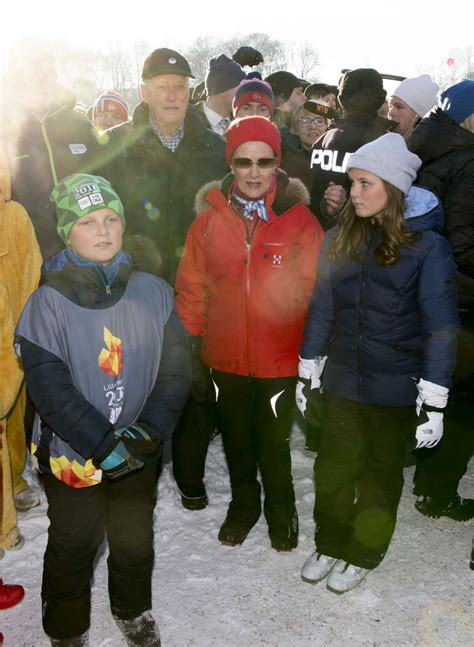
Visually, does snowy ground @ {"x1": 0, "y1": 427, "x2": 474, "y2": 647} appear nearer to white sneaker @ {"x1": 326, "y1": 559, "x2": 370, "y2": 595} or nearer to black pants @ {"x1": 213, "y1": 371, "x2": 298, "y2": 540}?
white sneaker @ {"x1": 326, "y1": 559, "x2": 370, "y2": 595}

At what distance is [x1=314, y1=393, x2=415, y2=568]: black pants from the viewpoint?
3117 millimetres

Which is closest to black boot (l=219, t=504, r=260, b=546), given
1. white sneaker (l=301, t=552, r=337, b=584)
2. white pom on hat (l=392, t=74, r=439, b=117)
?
white sneaker (l=301, t=552, r=337, b=584)

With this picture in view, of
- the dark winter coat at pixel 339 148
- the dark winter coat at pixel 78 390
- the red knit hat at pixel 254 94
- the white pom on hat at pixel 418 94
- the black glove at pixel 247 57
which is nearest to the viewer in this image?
the dark winter coat at pixel 78 390

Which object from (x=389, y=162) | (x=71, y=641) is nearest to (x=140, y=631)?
(x=71, y=641)

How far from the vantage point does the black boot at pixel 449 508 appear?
12.6ft

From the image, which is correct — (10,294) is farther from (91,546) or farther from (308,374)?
(308,374)

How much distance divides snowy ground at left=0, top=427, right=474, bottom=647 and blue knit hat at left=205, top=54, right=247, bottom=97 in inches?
162

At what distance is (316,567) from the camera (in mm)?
3312

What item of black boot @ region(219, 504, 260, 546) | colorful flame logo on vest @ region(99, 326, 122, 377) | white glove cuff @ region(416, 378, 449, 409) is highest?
colorful flame logo on vest @ region(99, 326, 122, 377)

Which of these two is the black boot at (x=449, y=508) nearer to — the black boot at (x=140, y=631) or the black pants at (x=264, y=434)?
the black pants at (x=264, y=434)

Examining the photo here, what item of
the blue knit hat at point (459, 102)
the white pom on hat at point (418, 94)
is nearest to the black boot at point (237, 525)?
the blue knit hat at point (459, 102)

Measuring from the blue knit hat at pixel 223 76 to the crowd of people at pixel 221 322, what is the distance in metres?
1.88

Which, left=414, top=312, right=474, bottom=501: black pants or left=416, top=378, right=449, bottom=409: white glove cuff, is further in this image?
left=414, top=312, right=474, bottom=501: black pants

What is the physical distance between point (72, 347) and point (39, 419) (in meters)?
0.40
